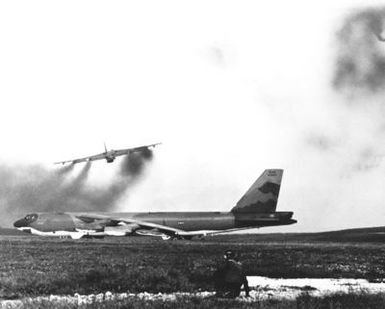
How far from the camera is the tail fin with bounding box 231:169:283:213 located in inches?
2039

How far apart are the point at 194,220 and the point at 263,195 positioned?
23.5ft

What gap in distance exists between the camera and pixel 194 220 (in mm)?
52312

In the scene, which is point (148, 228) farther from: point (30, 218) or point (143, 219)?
point (30, 218)

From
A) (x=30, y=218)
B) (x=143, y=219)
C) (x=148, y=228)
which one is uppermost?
(x=30, y=218)

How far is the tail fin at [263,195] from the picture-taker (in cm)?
5178

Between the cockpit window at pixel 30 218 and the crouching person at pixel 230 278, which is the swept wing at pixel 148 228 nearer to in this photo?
the cockpit window at pixel 30 218

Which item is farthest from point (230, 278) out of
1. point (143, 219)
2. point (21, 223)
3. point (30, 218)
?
point (21, 223)

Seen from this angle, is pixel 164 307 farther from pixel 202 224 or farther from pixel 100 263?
pixel 202 224

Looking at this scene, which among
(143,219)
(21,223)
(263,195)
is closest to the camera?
(263,195)

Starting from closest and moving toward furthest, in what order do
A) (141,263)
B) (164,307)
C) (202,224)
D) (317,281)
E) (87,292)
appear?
(164,307), (87,292), (317,281), (141,263), (202,224)

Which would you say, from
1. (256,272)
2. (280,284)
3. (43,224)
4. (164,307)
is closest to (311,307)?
(164,307)

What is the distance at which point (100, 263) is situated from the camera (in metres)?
24.2

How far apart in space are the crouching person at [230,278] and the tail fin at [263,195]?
37.2 metres

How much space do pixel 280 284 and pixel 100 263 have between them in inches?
361
